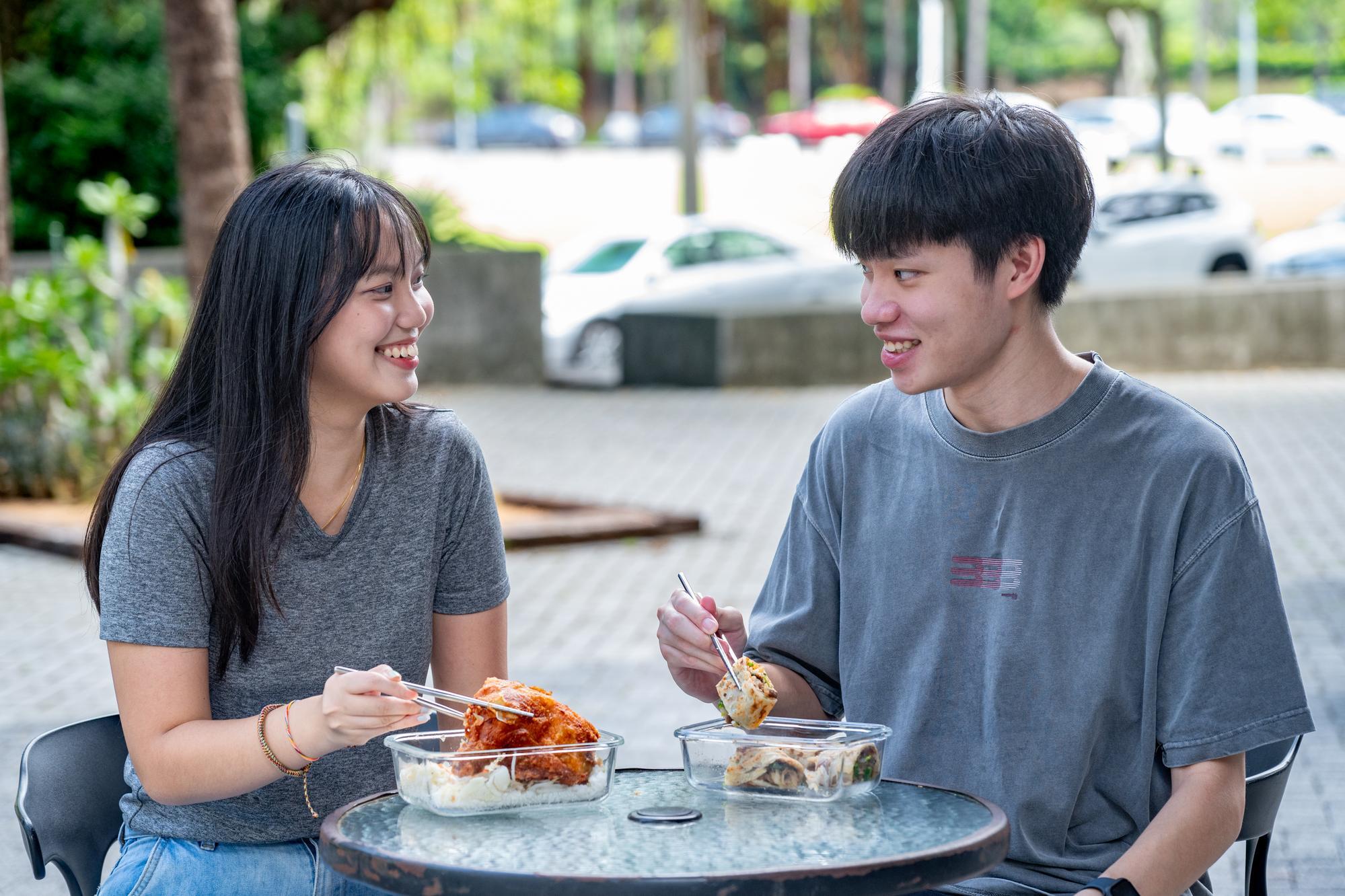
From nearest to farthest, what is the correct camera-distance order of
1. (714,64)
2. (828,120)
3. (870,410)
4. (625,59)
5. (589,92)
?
(870,410), (828,120), (714,64), (625,59), (589,92)

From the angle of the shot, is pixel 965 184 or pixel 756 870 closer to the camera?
pixel 756 870

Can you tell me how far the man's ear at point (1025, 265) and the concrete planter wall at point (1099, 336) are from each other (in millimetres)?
12903

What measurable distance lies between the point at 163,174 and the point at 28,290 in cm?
610

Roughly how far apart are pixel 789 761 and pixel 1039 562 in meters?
0.56

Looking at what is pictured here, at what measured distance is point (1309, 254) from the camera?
2170 cm

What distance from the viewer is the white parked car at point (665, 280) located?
691 inches

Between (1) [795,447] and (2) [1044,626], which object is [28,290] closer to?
(1) [795,447]

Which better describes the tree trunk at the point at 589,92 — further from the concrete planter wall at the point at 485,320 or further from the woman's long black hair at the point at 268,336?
the woman's long black hair at the point at 268,336

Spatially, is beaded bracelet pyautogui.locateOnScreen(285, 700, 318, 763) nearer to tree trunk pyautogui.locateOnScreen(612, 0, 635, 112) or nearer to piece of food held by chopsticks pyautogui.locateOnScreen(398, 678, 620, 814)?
piece of food held by chopsticks pyautogui.locateOnScreen(398, 678, 620, 814)

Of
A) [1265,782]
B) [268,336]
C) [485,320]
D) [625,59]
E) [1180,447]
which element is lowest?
[485,320]

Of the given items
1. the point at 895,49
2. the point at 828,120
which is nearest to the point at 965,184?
the point at 828,120

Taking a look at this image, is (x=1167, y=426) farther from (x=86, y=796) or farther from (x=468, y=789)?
(x=86, y=796)

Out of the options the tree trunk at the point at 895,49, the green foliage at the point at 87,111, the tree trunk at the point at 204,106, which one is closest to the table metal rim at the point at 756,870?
the tree trunk at the point at 204,106

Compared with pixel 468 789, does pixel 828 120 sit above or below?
above
